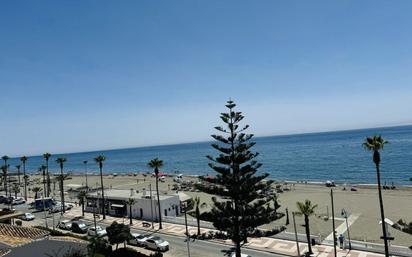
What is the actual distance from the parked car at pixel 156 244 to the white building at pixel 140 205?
35.8 feet

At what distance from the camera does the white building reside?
43500 millimetres

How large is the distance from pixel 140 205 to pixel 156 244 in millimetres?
13839

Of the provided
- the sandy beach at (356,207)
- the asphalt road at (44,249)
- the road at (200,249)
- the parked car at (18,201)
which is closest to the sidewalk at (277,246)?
the road at (200,249)

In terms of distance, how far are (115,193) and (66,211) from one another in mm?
8035

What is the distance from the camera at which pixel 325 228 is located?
37500 mm

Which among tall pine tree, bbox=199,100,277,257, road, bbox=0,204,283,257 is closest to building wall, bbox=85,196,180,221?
road, bbox=0,204,283,257

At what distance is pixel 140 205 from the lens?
44.5 m

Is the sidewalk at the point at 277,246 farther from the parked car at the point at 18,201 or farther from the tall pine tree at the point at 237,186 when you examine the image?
the parked car at the point at 18,201

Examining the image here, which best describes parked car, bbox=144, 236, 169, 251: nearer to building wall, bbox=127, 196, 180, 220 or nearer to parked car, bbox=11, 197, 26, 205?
building wall, bbox=127, 196, 180, 220

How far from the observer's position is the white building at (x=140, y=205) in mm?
43500

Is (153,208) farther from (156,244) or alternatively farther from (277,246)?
(277,246)

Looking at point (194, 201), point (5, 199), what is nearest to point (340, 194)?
point (194, 201)

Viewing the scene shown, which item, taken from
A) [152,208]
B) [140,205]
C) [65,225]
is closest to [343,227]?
[152,208]

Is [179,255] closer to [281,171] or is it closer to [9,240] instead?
[9,240]
